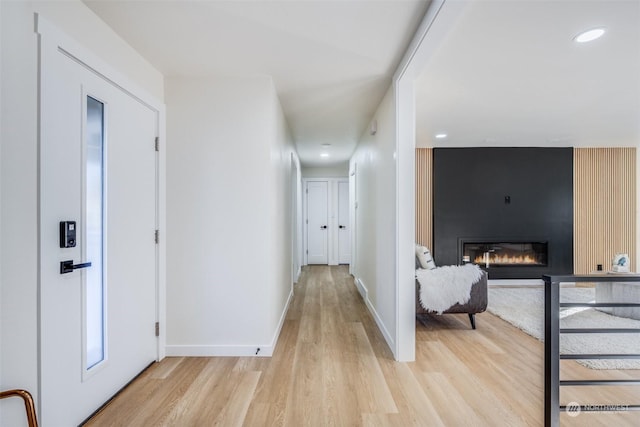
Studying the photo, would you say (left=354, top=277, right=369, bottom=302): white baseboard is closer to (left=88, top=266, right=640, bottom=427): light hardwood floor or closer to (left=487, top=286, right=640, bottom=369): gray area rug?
(left=88, top=266, right=640, bottom=427): light hardwood floor

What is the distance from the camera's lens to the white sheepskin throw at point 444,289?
3.29m

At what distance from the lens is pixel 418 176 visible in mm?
5801

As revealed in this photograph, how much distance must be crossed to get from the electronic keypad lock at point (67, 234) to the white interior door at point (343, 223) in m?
6.48

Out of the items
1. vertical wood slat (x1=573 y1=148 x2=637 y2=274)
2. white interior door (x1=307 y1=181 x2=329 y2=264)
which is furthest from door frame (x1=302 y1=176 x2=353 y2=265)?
vertical wood slat (x1=573 y1=148 x2=637 y2=274)

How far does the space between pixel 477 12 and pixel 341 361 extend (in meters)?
2.60

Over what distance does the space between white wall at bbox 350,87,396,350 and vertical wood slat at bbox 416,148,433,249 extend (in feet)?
4.90

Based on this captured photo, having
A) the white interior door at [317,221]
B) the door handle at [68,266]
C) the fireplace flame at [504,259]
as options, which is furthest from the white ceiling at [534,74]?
the white interior door at [317,221]

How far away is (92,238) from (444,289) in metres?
3.00

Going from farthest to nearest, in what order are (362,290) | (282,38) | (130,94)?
(362,290) < (130,94) < (282,38)

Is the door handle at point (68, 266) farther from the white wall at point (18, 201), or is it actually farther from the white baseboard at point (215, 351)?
the white baseboard at point (215, 351)

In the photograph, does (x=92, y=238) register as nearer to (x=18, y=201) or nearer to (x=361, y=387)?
(x=18, y=201)

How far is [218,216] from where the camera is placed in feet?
8.95

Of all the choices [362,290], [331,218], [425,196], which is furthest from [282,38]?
[331,218]

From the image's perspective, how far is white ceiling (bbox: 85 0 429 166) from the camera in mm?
1855
